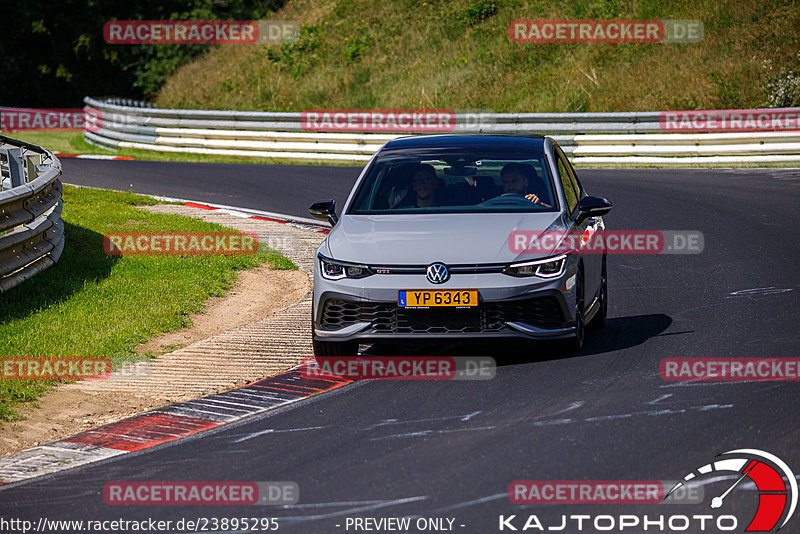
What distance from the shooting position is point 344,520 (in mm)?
5629

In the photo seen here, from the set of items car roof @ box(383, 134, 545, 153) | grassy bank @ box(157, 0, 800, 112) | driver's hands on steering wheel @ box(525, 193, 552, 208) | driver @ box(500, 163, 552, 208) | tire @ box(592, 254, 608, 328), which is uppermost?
grassy bank @ box(157, 0, 800, 112)

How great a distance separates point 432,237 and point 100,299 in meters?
4.15

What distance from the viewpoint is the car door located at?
9.27 m

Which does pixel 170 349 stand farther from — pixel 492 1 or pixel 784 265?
pixel 492 1

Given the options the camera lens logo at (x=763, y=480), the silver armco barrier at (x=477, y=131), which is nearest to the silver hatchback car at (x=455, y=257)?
the camera lens logo at (x=763, y=480)

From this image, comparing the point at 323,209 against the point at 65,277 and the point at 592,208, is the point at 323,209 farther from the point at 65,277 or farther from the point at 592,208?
the point at 65,277

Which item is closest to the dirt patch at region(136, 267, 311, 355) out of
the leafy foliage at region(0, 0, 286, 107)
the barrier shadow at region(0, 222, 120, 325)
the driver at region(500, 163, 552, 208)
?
the barrier shadow at region(0, 222, 120, 325)

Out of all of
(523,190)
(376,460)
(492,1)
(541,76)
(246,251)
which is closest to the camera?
(376,460)

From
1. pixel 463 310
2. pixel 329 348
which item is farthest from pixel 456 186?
pixel 329 348

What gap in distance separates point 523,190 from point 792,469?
4.12m

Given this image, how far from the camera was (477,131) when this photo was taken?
26703 mm

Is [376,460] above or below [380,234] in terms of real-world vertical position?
below

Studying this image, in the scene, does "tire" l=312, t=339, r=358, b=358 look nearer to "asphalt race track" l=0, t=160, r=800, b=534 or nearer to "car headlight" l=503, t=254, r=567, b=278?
"asphalt race track" l=0, t=160, r=800, b=534

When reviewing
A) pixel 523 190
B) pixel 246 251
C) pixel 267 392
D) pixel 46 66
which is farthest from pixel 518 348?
pixel 46 66
